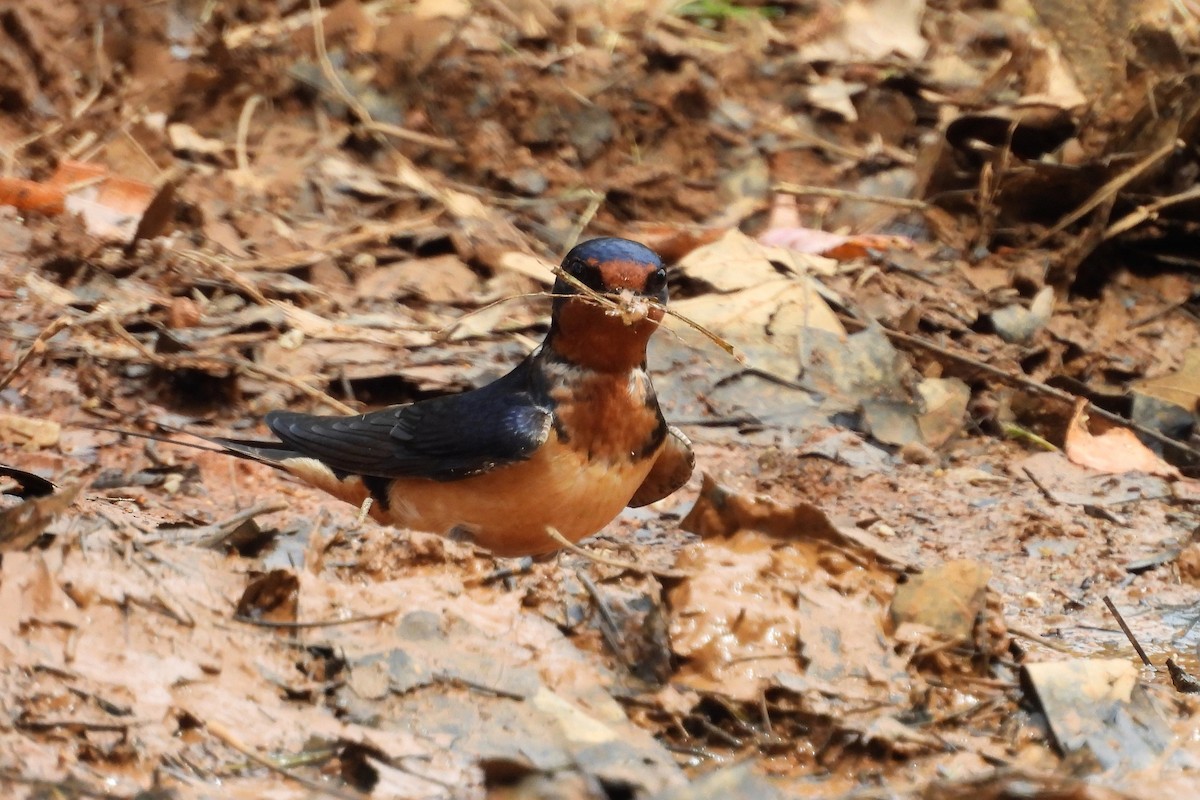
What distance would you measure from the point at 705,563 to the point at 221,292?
3.25 metres

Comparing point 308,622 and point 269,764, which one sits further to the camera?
point 308,622

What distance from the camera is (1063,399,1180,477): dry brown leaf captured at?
5.91 metres

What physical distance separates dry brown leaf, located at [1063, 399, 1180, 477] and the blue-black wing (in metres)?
2.32

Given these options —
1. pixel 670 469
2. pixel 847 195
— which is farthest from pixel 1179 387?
pixel 670 469

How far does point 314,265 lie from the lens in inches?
279

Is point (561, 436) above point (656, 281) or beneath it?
beneath

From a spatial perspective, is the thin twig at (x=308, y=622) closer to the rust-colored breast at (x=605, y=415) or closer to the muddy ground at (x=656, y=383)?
the muddy ground at (x=656, y=383)

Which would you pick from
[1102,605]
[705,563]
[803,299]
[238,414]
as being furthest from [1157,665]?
[238,414]

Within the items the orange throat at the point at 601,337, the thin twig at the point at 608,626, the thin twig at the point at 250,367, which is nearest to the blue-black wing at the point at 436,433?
the orange throat at the point at 601,337

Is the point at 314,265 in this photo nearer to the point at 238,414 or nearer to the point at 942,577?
the point at 238,414

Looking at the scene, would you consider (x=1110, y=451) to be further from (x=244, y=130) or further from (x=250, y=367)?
(x=244, y=130)

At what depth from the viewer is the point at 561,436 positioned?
4.51 metres

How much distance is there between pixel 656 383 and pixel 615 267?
1936 mm

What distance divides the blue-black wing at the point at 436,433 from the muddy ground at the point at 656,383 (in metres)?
0.26
